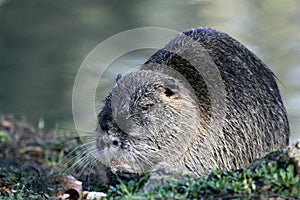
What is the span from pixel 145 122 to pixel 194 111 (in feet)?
1.43

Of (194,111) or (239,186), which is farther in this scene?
(194,111)

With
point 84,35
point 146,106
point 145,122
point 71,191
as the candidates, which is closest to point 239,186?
point 145,122

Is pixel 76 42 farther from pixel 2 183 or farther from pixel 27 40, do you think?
pixel 2 183

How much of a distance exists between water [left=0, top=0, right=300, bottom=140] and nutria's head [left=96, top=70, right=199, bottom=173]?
4.57m

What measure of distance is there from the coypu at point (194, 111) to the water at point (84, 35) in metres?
4.04

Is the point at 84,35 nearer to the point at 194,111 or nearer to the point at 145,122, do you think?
the point at 194,111

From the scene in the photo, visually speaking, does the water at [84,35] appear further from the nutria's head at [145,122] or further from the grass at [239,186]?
the grass at [239,186]

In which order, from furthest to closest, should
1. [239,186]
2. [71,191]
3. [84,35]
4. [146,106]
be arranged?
[84,35] → [146,106] → [71,191] → [239,186]

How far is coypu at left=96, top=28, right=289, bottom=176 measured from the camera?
523cm

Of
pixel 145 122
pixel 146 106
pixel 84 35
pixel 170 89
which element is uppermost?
pixel 84 35

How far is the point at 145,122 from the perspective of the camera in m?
5.27

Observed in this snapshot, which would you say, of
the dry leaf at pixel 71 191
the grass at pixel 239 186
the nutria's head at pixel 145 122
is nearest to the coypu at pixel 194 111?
the nutria's head at pixel 145 122

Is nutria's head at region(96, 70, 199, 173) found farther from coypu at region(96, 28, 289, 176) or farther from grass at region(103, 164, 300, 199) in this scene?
grass at region(103, 164, 300, 199)

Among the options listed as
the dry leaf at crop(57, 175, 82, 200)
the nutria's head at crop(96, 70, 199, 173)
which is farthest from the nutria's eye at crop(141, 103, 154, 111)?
the dry leaf at crop(57, 175, 82, 200)
